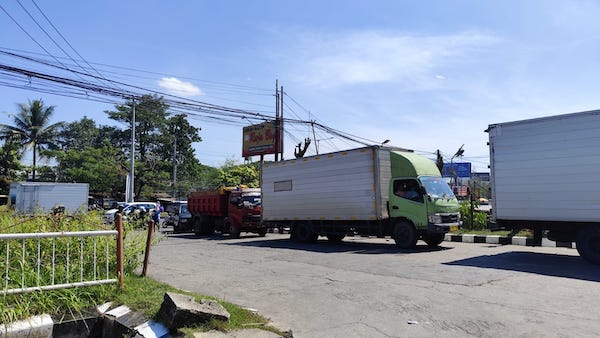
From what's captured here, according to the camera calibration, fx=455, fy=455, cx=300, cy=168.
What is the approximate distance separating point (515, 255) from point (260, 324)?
29.2 feet

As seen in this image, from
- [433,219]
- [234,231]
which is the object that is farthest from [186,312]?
[234,231]

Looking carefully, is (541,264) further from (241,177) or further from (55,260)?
(241,177)

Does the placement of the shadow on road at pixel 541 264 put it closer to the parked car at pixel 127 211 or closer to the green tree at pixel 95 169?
the parked car at pixel 127 211

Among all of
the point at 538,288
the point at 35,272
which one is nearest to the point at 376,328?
the point at 538,288

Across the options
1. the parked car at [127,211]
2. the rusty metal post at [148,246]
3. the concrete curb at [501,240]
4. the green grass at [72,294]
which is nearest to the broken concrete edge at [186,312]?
the green grass at [72,294]

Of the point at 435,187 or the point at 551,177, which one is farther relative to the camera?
the point at 435,187

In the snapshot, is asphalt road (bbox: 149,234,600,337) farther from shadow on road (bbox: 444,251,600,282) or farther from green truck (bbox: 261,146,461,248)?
green truck (bbox: 261,146,461,248)

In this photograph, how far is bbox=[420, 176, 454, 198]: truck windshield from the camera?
13.5m

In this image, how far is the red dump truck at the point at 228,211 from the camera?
2008 centimetres

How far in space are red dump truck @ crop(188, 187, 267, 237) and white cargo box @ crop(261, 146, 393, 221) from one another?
1.52 meters

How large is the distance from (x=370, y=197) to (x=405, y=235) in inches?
62.9

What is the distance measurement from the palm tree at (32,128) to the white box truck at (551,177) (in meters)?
47.0

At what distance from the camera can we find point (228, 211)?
20891 millimetres

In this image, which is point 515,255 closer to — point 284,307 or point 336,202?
point 336,202
